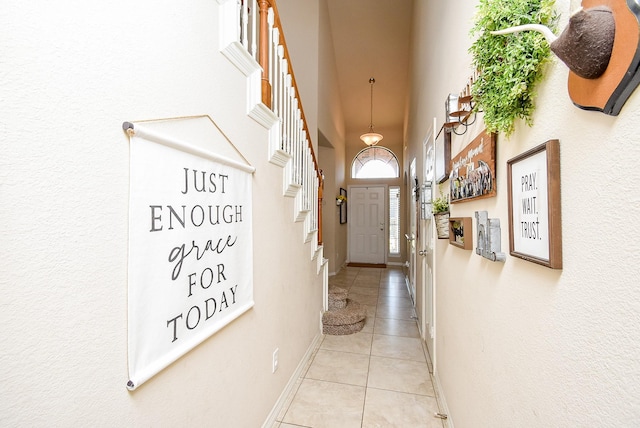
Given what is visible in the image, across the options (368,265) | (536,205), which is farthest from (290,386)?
(368,265)

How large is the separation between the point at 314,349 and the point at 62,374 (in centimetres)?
238

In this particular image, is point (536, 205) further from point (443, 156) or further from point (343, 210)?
point (343, 210)

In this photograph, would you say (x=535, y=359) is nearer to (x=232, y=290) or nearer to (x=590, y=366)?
(x=590, y=366)

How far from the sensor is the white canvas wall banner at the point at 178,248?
2.86 ft

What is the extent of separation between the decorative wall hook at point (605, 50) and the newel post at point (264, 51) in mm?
1403

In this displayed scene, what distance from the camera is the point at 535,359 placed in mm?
812

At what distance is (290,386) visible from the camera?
2.17 meters

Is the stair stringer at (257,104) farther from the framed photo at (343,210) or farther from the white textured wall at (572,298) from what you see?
the framed photo at (343,210)

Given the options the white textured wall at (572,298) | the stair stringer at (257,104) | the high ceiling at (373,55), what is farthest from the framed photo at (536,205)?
the high ceiling at (373,55)

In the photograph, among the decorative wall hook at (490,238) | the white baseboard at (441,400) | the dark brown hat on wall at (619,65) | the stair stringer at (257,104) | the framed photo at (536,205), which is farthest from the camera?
the white baseboard at (441,400)

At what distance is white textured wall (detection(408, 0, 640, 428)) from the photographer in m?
0.51

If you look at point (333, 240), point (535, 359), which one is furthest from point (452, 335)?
point (333, 240)

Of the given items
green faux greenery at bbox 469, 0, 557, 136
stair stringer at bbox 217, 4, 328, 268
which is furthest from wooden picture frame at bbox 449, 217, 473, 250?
stair stringer at bbox 217, 4, 328, 268

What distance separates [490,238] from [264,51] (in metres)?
1.59
